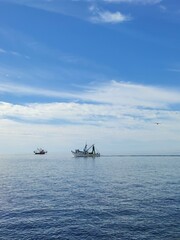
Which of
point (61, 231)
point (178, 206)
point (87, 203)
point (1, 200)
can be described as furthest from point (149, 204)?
point (1, 200)

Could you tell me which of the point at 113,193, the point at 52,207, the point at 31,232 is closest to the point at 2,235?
the point at 31,232

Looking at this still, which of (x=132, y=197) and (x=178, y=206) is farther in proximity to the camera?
(x=132, y=197)

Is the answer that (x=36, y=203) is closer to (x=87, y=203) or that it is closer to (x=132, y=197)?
(x=87, y=203)

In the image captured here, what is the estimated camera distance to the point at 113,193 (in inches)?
3393

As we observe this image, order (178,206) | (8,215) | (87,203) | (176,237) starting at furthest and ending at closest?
(87,203)
(178,206)
(8,215)
(176,237)

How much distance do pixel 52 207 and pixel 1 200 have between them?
14.7 m

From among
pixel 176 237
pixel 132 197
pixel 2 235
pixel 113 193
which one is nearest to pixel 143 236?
pixel 176 237

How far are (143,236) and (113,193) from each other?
1478 inches

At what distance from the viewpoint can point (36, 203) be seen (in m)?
73.1

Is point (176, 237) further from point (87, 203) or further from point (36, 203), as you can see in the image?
point (36, 203)

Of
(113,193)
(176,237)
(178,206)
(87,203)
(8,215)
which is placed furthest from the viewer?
(113,193)

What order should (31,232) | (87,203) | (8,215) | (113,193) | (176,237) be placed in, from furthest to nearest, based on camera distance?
1. (113,193)
2. (87,203)
3. (8,215)
4. (31,232)
5. (176,237)

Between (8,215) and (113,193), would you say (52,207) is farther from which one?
(113,193)

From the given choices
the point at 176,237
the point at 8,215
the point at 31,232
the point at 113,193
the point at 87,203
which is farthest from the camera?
the point at 113,193
